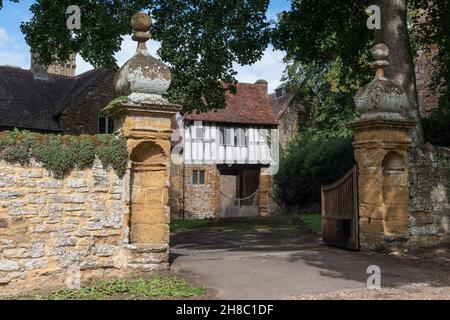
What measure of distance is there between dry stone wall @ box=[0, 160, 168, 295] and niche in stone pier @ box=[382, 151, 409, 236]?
4.37 m

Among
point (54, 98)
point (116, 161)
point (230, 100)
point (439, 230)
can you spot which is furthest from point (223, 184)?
point (116, 161)

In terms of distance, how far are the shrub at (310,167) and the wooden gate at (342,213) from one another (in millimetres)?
8004

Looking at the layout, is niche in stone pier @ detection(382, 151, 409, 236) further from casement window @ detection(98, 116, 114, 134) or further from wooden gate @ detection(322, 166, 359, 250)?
casement window @ detection(98, 116, 114, 134)

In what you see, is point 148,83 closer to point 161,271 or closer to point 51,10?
point 161,271

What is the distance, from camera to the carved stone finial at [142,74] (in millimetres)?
7262

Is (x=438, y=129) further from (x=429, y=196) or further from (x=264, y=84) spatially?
(x=264, y=84)

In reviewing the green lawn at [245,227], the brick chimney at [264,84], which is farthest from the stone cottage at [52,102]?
the brick chimney at [264,84]

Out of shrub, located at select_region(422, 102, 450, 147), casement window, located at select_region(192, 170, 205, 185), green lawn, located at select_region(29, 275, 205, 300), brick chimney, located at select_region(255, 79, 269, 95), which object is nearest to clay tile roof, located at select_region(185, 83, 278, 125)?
brick chimney, located at select_region(255, 79, 269, 95)

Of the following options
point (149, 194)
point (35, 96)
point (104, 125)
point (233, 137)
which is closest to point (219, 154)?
point (233, 137)

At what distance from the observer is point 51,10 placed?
525 inches

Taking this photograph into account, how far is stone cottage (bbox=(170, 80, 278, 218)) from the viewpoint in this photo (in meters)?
26.3

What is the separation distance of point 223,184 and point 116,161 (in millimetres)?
28820

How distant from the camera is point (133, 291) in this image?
617 centimetres
